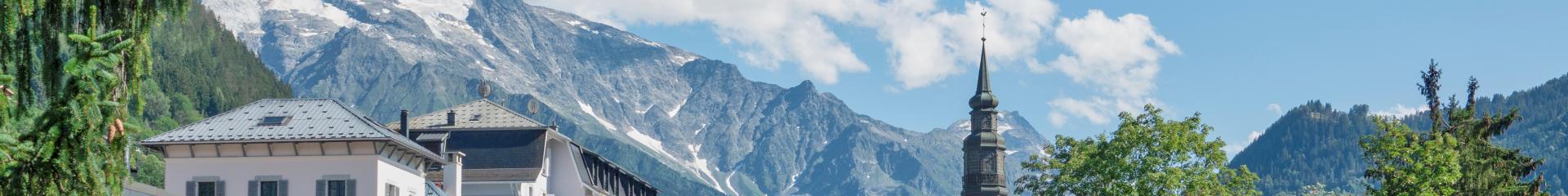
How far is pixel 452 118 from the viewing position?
274ft

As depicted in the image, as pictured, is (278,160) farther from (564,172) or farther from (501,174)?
(564,172)

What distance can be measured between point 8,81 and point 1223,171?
2243 inches

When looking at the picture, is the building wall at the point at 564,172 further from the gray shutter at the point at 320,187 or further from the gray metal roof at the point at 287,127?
the gray shutter at the point at 320,187

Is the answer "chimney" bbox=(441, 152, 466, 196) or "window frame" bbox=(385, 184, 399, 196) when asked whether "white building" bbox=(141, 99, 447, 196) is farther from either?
"chimney" bbox=(441, 152, 466, 196)

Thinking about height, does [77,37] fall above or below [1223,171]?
below

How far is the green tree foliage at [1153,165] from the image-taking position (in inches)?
2891

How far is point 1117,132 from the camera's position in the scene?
7544cm

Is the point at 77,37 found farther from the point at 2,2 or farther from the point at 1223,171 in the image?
the point at 1223,171

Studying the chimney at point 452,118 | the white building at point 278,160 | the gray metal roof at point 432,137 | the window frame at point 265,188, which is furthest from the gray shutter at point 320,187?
the chimney at point 452,118

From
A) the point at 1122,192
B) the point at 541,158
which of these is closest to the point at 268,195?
the point at 541,158

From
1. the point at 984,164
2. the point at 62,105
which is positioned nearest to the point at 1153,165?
the point at 62,105

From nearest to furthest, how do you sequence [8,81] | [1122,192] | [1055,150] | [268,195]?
[8,81]
[268,195]
[1122,192]
[1055,150]

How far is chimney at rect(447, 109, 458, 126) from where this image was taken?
83.1 m

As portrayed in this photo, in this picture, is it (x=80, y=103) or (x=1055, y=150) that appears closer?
(x=80, y=103)
